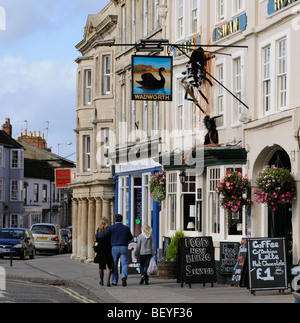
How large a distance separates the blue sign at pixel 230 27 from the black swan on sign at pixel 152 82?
1894 millimetres

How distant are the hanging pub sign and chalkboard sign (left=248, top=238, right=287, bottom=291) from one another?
7.34m

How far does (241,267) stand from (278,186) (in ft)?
7.78

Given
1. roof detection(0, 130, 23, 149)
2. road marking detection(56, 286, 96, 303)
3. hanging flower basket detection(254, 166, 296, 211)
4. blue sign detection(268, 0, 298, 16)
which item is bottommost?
road marking detection(56, 286, 96, 303)

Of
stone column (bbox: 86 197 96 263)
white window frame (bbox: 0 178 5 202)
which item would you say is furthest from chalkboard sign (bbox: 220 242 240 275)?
white window frame (bbox: 0 178 5 202)

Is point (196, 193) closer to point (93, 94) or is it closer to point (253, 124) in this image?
point (253, 124)

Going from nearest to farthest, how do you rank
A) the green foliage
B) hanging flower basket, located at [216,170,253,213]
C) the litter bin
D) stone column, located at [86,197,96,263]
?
the litter bin
hanging flower basket, located at [216,170,253,213]
the green foliage
stone column, located at [86,197,96,263]

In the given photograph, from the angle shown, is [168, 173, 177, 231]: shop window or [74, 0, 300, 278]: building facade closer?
[74, 0, 300, 278]: building facade

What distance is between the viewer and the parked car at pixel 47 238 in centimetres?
5225

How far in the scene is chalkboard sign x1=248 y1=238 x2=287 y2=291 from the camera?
2034 cm

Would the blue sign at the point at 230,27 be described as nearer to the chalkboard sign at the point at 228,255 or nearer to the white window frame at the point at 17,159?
the chalkboard sign at the point at 228,255

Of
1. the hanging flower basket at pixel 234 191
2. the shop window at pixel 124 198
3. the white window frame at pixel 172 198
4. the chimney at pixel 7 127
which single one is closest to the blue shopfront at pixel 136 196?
the shop window at pixel 124 198

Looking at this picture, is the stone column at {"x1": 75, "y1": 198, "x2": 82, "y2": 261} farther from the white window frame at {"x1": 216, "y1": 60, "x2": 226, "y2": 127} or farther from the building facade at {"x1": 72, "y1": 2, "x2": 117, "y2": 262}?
the white window frame at {"x1": 216, "y1": 60, "x2": 226, "y2": 127}
